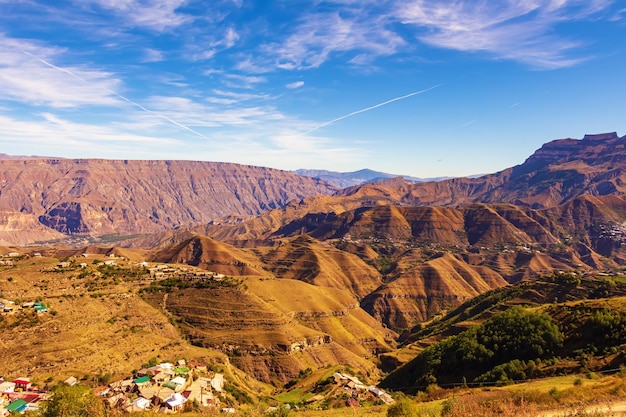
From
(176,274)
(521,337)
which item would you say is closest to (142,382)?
(521,337)

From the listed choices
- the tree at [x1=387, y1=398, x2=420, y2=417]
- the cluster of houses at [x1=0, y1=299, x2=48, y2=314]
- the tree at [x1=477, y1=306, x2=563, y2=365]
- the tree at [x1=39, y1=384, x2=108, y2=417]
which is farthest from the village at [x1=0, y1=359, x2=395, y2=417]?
the tree at [x1=387, y1=398, x2=420, y2=417]

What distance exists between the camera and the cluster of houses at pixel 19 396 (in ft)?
169

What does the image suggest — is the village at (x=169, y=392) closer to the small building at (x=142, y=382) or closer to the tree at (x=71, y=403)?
the small building at (x=142, y=382)

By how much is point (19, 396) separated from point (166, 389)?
2043 centimetres

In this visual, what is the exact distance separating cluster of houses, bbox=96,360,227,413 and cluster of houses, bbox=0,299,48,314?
31640 mm

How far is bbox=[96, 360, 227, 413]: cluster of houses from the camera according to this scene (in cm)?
5331

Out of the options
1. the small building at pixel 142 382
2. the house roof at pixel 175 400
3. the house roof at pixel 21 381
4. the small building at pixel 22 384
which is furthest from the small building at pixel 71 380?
the house roof at pixel 175 400

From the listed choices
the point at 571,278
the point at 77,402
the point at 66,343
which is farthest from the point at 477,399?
the point at 571,278

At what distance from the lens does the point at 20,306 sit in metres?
81.2

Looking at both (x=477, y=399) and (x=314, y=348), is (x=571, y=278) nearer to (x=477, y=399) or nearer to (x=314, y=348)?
(x=314, y=348)

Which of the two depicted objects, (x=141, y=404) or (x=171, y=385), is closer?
(x=141, y=404)

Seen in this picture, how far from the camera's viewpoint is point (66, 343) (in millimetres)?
73500

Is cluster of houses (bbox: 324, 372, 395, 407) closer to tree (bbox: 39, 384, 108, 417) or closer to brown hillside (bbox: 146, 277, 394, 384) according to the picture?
brown hillside (bbox: 146, 277, 394, 384)

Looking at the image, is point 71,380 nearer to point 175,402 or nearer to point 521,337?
point 175,402
